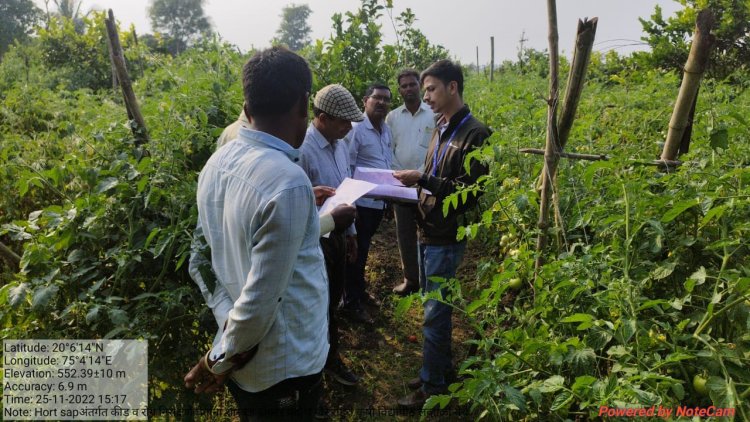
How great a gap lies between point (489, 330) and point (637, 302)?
197 cm

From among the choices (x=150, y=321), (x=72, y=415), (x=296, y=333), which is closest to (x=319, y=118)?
(x=150, y=321)

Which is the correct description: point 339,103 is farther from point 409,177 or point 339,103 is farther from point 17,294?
point 17,294

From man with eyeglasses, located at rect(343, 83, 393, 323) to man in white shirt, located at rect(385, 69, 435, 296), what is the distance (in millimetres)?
321

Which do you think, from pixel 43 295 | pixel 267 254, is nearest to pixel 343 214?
pixel 267 254

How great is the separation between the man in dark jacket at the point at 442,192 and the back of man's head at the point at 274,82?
132 centimetres

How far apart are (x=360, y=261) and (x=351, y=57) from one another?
301 cm

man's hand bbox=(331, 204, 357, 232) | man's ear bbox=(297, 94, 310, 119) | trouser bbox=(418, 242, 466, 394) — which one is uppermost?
man's ear bbox=(297, 94, 310, 119)

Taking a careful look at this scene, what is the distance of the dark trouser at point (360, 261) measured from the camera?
12.7 feet

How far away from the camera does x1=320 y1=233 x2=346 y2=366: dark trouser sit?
2.79 meters

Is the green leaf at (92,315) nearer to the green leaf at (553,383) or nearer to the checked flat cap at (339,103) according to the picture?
the checked flat cap at (339,103)

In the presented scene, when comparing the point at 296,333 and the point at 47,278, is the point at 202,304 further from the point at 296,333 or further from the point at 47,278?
Result: the point at 296,333

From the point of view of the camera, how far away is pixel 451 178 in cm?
270

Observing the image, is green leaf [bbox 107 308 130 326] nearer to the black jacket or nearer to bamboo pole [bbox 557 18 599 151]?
the black jacket

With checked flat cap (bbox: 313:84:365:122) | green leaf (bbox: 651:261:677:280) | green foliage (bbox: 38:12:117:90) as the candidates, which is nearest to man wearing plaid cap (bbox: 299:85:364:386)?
checked flat cap (bbox: 313:84:365:122)
